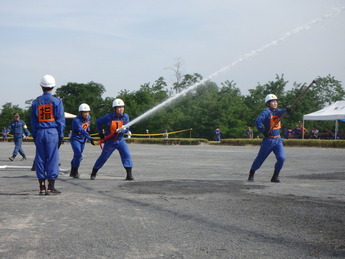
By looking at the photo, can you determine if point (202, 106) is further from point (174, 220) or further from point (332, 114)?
point (174, 220)

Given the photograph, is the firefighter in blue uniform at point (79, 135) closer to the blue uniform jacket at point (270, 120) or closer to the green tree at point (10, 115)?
the blue uniform jacket at point (270, 120)

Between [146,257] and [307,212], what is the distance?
2.93 metres

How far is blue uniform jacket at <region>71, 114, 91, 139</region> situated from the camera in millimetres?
11016

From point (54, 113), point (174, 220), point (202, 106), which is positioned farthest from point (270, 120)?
point (202, 106)

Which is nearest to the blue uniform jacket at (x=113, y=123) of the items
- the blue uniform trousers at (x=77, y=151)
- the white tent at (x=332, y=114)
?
the blue uniform trousers at (x=77, y=151)

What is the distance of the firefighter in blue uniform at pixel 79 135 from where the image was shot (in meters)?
10.9

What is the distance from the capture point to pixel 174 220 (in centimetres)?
549

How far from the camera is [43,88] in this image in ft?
26.1

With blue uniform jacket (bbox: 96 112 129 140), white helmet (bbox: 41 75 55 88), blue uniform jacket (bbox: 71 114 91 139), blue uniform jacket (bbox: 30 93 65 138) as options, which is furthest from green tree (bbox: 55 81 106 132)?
blue uniform jacket (bbox: 30 93 65 138)

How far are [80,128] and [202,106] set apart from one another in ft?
126

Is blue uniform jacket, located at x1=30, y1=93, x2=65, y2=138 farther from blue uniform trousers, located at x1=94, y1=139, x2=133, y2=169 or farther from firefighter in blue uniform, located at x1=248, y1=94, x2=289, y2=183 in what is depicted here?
firefighter in blue uniform, located at x1=248, y1=94, x2=289, y2=183

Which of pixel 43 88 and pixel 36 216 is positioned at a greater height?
pixel 43 88

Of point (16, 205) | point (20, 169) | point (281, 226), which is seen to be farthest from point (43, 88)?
point (20, 169)

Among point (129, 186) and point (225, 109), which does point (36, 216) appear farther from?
point (225, 109)
